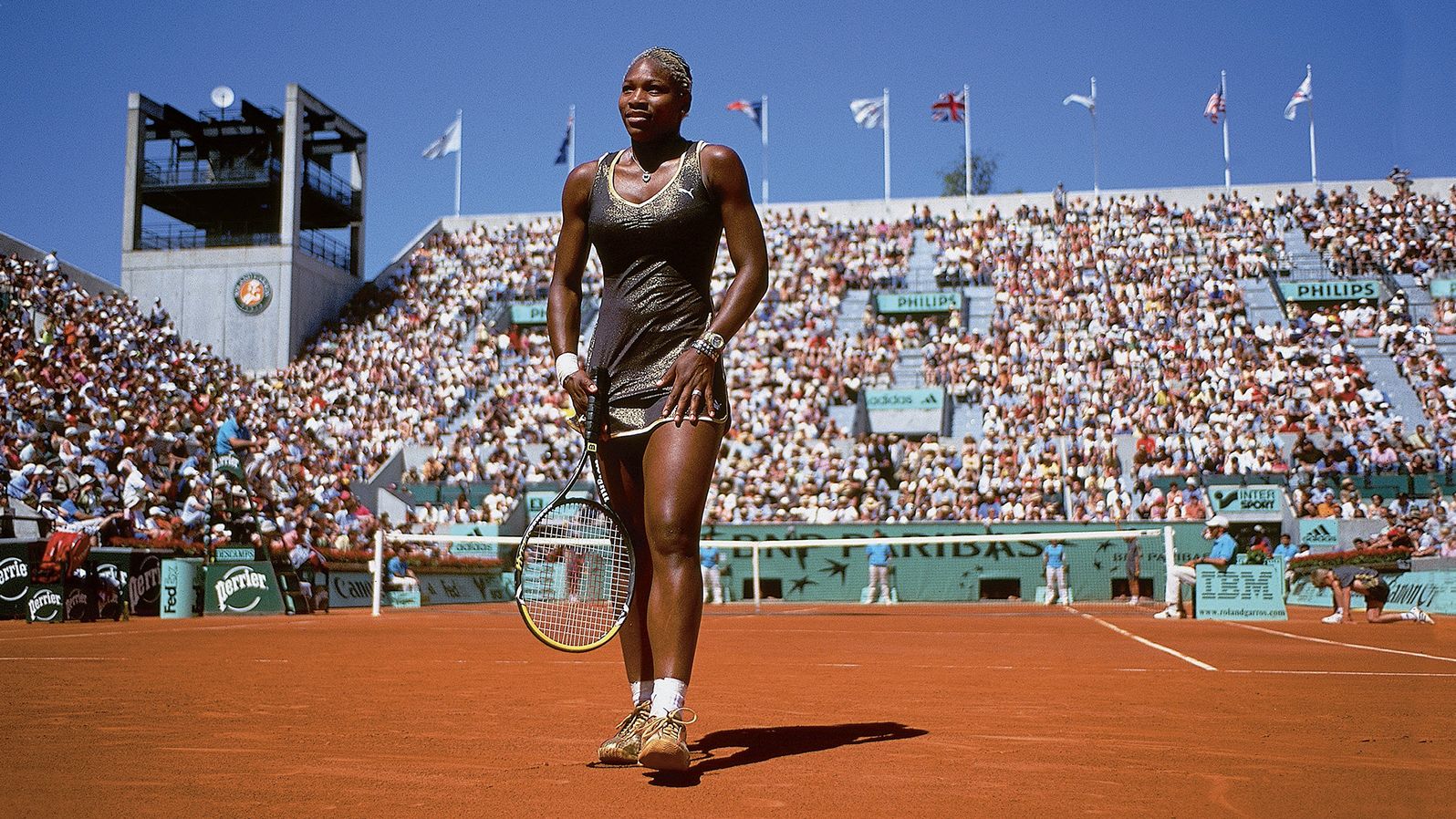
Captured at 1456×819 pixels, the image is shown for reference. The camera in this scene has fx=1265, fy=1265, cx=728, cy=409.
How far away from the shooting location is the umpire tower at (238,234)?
37.4 m

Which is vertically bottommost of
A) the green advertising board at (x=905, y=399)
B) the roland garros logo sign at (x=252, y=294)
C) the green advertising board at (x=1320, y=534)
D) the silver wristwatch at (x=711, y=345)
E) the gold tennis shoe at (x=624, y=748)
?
the gold tennis shoe at (x=624, y=748)

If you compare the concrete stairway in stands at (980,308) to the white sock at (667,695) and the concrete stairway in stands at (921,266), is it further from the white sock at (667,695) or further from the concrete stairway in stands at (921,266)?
the white sock at (667,695)

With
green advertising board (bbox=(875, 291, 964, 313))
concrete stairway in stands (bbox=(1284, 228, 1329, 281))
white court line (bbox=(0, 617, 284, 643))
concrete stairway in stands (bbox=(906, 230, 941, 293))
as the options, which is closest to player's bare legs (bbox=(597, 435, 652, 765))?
white court line (bbox=(0, 617, 284, 643))

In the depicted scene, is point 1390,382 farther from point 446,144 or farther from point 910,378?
point 446,144

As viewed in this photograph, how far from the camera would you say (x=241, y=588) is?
1750 centimetres

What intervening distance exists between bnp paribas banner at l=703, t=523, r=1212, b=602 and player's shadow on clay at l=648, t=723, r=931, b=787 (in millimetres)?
18272

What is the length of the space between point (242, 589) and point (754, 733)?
14.7 m

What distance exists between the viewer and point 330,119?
132 feet

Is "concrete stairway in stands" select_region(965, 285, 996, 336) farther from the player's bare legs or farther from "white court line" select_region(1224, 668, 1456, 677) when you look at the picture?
the player's bare legs

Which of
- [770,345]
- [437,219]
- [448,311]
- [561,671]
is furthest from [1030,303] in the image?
[561,671]

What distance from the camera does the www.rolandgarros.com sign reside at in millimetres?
31359

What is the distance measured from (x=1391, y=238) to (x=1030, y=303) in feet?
32.5

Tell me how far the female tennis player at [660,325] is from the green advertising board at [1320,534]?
20.5m

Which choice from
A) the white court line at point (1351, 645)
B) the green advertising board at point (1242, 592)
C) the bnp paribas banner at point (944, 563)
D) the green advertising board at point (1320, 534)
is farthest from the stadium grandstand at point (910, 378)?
the white court line at point (1351, 645)
